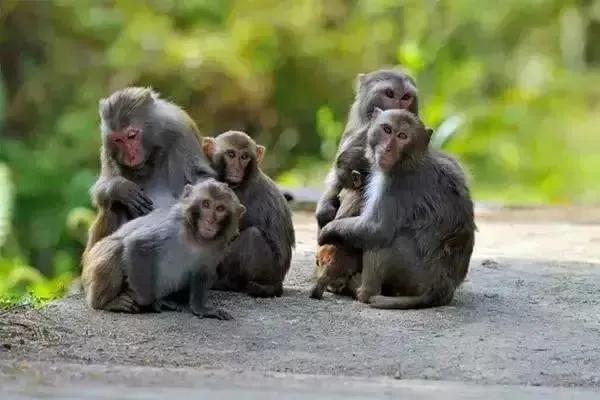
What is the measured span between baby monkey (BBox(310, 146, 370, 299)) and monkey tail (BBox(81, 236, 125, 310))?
1.44m

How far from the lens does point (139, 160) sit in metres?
8.02

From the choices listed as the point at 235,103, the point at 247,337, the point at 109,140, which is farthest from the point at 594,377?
the point at 235,103

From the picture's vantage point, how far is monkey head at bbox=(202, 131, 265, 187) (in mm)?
8336

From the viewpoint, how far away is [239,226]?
8.30 metres

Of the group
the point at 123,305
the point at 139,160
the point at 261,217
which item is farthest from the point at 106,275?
the point at 261,217

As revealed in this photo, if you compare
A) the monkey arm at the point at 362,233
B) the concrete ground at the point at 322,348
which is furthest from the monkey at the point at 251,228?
the monkey arm at the point at 362,233

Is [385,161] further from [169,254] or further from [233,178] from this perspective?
[169,254]

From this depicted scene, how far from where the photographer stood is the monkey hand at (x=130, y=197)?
313 inches

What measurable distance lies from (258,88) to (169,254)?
39.6 ft

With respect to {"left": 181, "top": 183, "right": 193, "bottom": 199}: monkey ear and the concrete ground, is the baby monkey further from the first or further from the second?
{"left": 181, "top": 183, "right": 193, "bottom": 199}: monkey ear

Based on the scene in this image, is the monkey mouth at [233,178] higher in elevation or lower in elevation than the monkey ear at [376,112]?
lower

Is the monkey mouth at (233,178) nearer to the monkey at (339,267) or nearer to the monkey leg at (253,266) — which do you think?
the monkey leg at (253,266)

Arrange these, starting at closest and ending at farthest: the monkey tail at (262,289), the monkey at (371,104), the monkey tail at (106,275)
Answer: the monkey tail at (106,275), the monkey tail at (262,289), the monkey at (371,104)

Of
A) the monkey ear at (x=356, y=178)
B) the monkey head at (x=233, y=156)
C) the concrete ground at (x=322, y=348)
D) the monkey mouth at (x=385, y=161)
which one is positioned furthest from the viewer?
the monkey ear at (x=356, y=178)
